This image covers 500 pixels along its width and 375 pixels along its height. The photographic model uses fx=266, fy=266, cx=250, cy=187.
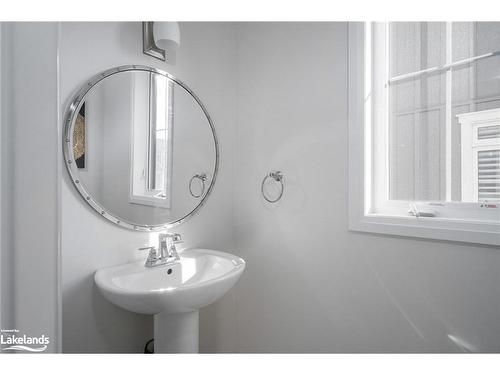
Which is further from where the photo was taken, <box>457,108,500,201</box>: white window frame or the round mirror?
the round mirror

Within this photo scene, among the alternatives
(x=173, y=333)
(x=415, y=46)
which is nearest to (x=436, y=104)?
(x=415, y=46)

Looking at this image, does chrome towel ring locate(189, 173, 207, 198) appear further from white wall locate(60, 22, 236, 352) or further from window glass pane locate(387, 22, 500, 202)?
window glass pane locate(387, 22, 500, 202)

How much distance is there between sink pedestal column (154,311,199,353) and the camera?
42.1 inches

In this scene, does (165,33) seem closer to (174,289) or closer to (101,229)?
(101,229)

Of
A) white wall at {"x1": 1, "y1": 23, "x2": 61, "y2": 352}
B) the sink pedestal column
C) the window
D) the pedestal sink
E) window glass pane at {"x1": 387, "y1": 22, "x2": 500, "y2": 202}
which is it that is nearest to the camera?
white wall at {"x1": 1, "y1": 23, "x2": 61, "y2": 352}

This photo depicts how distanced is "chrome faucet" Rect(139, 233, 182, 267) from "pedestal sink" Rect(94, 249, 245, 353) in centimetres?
3

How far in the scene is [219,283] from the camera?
951 mm

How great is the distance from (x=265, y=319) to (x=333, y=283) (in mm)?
478

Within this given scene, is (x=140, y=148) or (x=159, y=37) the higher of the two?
(x=159, y=37)

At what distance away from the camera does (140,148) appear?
3.96 feet

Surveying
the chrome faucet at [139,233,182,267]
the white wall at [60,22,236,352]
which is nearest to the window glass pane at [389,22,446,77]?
the white wall at [60,22,236,352]

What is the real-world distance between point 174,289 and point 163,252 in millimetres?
358
